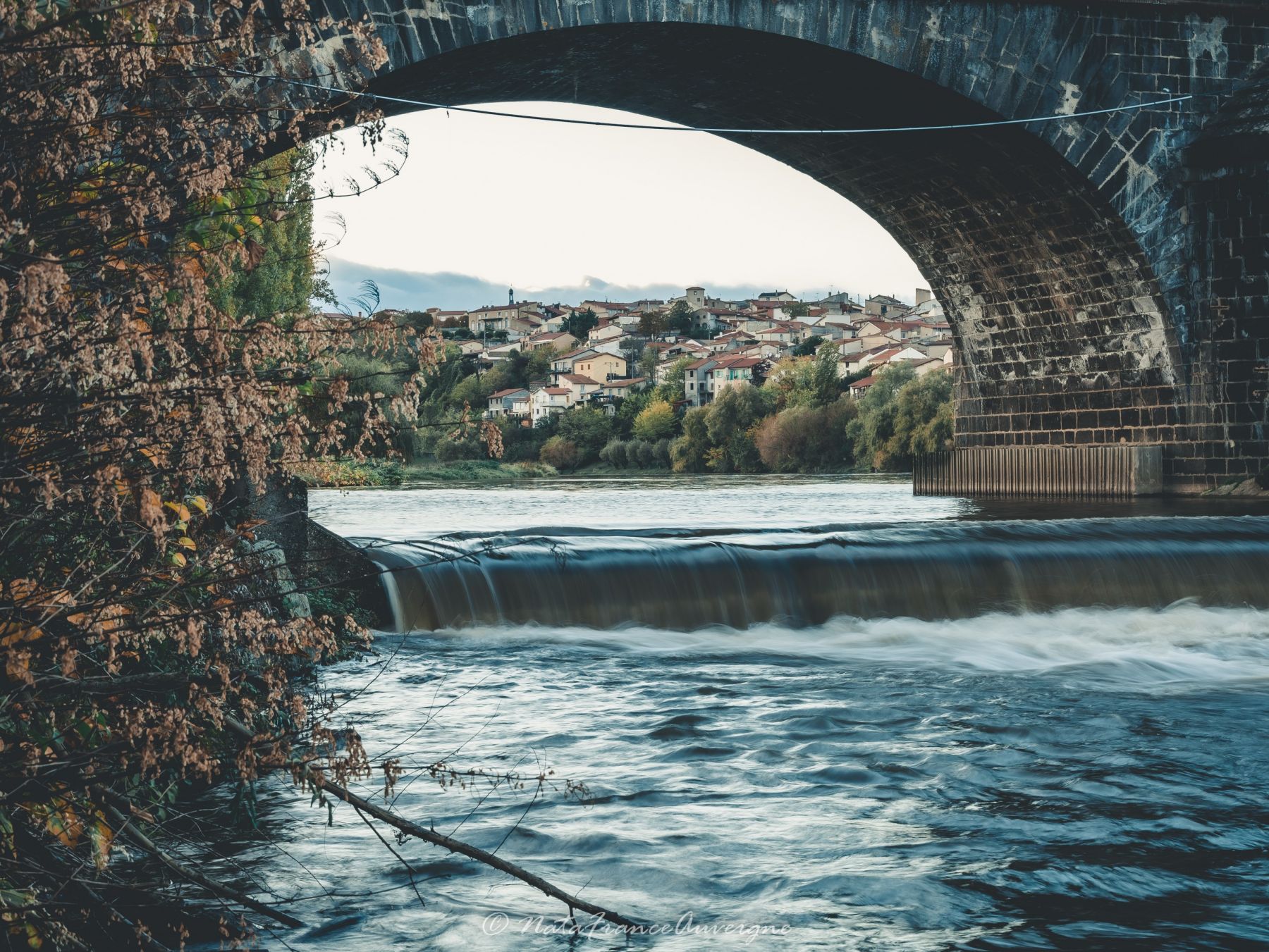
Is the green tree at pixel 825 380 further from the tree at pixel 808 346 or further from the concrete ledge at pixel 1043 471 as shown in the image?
the tree at pixel 808 346

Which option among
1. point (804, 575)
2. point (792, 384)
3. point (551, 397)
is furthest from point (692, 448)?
point (804, 575)

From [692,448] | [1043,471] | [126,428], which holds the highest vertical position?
[126,428]

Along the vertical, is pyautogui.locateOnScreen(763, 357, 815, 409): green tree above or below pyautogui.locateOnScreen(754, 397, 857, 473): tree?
above

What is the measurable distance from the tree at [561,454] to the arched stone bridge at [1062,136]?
20282 mm

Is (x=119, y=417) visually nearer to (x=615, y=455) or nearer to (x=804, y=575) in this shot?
(x=804, y=575)

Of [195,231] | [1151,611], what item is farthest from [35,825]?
[1151,611]

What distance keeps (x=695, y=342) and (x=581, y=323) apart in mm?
8098

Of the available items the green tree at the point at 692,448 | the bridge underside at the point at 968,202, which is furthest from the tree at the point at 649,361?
the bridge underside at the point at 968,202

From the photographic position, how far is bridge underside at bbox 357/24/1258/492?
11531 mm

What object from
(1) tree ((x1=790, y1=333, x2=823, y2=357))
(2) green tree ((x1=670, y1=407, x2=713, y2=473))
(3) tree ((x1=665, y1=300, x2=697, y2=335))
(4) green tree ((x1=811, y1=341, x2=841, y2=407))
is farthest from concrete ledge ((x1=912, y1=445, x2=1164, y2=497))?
(3) tree ((x1=665, y1=300, x2=697, y2=335))

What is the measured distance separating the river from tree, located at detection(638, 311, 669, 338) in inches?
3344

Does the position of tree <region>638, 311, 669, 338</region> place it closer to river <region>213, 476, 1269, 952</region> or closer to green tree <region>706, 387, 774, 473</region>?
green tree <region>706, 387, 774, 473</region>

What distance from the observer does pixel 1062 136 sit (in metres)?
12.4

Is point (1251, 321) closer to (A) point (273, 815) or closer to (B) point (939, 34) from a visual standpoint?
(B) point (939, 34)
